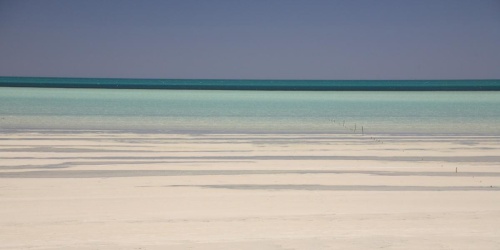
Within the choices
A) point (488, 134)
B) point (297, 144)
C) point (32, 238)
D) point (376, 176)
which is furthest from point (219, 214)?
point (488, 134)

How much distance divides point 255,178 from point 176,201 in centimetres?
77

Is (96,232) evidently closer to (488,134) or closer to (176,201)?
(176,201)

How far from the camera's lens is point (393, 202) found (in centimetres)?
332

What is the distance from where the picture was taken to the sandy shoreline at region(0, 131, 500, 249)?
2637mm

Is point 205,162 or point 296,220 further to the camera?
point 205,162

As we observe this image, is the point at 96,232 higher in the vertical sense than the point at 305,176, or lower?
lower

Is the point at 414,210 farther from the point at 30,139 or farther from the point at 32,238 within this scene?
the point at 30,139

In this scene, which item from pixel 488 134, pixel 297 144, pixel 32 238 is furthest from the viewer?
pixel 488 134

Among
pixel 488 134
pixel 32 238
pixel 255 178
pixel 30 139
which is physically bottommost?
pixel 32 238

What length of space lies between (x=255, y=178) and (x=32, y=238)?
5.22 ft

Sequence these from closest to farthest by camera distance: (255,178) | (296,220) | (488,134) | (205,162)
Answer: (296,220), (255,178), (205,162), (488,134)

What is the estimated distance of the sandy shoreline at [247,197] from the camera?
264 cm

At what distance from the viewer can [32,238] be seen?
8.52 ft

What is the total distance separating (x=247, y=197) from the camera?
3416 mm
